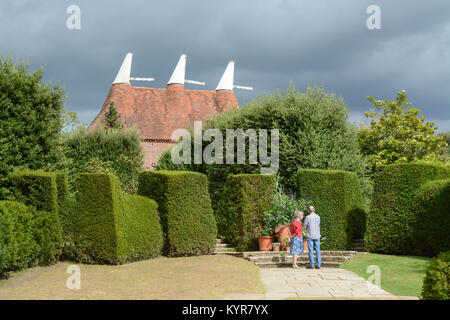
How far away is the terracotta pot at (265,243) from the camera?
53.2 feet

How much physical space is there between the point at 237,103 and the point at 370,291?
3717 cm

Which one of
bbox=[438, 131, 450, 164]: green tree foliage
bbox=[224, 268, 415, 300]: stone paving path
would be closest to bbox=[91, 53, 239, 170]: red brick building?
A: bbox=[438, 131, 450, 164]: green tree foliage

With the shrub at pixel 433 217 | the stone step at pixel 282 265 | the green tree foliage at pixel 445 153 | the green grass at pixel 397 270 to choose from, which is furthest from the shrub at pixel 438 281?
the green tree foliage at pixel 445 153

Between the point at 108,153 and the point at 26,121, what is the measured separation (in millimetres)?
9187

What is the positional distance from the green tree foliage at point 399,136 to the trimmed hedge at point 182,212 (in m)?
16.8

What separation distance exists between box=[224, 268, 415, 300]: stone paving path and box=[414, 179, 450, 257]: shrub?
4.13m

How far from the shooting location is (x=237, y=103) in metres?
45.8

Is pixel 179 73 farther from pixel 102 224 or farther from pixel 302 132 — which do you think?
pixel 102 224

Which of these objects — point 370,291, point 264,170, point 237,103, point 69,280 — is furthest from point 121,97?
point 370,291

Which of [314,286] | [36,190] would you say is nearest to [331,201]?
[314,286]

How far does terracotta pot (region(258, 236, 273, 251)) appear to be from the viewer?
1620cm

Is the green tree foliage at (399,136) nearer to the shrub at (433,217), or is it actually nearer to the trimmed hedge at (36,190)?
the shrub at (433,217)

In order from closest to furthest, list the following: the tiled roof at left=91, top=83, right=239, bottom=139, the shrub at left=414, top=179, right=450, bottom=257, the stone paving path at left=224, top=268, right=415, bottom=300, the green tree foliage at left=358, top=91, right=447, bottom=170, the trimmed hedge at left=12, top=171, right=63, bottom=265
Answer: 1. the stone paving path at left=224, top=268, right=415, bottom=300
2. the trimmed hedge at left=12, top=171, right=63, bottom=265
3. the shrub at left=414, top=179, right=450, bottom=257
4. the green tree foliage at left=358, top=91, right=447, bottom=170
5. the tiled roof at left=91, top=83, right=239, bottom=139

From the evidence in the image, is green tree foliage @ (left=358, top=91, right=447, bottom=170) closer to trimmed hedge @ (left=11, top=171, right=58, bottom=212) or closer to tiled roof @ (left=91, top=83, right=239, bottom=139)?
tiled roof @ (left=91, top=83, right=239, bottom=139)
